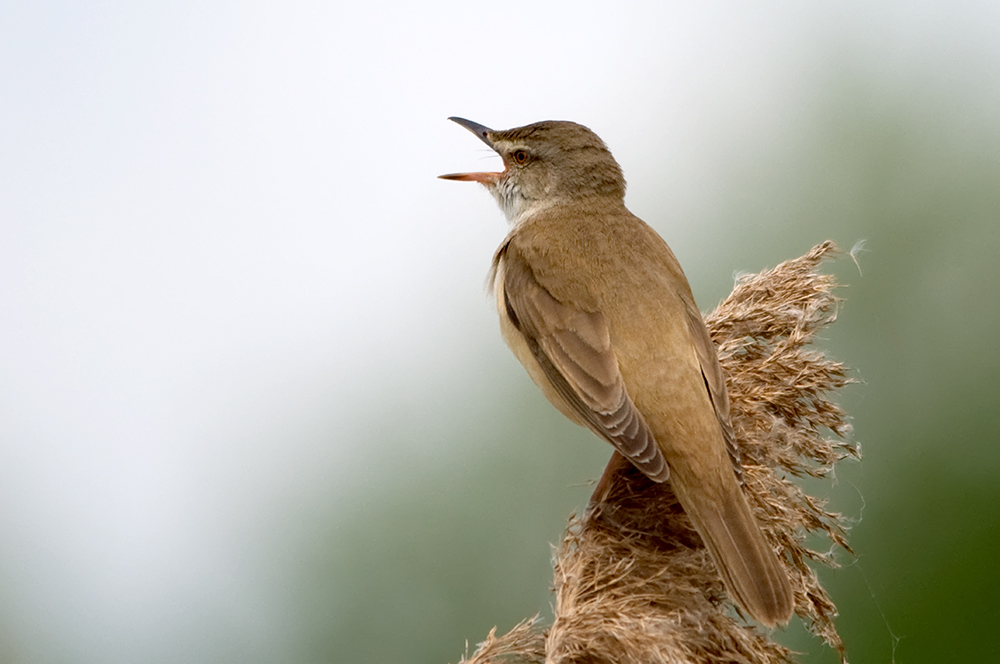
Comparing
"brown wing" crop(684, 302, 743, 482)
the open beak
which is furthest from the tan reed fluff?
the open beak

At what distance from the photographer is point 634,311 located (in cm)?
425

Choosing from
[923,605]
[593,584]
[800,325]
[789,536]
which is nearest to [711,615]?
[593,584]

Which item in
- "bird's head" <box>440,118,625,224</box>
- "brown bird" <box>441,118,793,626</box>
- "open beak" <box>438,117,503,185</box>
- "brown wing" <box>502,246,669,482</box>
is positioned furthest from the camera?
"open beak" <box>438,117,503,185</box>

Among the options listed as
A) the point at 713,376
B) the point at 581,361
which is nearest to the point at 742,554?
the point at 713,376

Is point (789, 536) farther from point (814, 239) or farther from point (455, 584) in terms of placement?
point (814, 239)

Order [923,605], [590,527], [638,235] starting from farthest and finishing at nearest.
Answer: [923,605], [638,235], [590,527]

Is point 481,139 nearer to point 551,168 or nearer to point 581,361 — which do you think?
point 551,168

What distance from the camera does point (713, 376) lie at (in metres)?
3.96

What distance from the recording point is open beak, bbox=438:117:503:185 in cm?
549

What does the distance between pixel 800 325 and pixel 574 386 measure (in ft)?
2.83

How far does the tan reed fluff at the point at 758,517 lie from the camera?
8.65 ft

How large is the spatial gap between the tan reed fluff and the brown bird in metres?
0.09

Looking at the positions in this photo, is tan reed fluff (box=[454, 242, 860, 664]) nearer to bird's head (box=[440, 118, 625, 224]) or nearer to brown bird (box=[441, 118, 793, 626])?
brown bird (box=[441, 118, 793, 626])

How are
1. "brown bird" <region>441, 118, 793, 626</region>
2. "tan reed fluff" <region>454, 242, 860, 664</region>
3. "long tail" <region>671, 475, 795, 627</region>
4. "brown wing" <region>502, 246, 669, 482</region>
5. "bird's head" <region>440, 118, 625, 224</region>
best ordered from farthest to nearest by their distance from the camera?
"bird's head" <region>440, 118, 625, 224</region> < "brown wing" <region>502, 246, 669, 482</region> < "brown bird" <region>441, 118, 793, 626</region> < "long tail" <region>671, 475, 795, 627</region> < "tan reed fluff" <region>454, 242, 860, 664</region>
